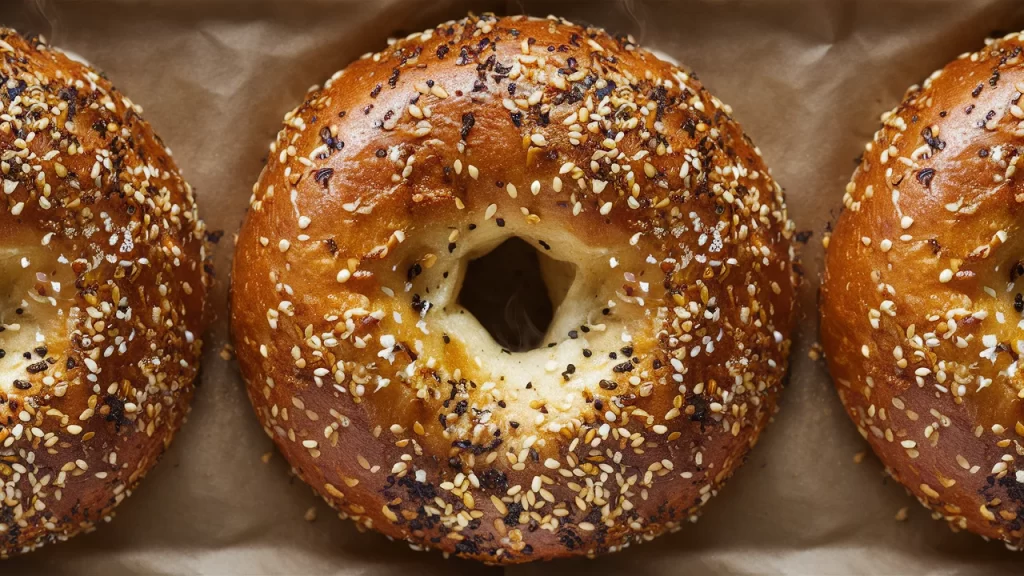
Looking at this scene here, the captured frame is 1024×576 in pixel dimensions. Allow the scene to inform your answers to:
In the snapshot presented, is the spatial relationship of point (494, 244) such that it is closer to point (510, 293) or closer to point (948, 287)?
point (510, 293)

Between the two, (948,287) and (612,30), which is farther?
(612,30)

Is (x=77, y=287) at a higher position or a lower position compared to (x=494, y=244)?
lower

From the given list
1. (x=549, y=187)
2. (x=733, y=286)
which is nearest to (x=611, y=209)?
(x=549, y=187)

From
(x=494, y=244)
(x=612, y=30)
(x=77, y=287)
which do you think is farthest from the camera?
(x=612, y=30)

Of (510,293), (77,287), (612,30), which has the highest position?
(612,30)

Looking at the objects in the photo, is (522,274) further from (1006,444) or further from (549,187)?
(1006,444)

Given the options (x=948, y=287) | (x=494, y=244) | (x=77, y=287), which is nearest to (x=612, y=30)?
(x=494, y=244)

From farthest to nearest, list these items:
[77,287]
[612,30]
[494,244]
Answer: [612,30]
[494,244]
[77,287]

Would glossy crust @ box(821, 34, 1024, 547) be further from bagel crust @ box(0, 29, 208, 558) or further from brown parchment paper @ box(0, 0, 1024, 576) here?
bagel crust @ box(0, 29, 208, 558)
